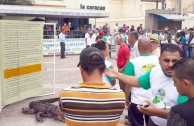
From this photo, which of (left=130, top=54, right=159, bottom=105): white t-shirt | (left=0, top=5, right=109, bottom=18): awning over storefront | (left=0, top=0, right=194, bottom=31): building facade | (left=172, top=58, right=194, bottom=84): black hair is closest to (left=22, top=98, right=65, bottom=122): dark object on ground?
(left=130, top=54, right=159, bottom=105): white t-shirt

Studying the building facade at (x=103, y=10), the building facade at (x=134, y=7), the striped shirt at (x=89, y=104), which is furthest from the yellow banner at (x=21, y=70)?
the building facade at (x=134, y=7)

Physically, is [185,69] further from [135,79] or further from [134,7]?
[134,7]

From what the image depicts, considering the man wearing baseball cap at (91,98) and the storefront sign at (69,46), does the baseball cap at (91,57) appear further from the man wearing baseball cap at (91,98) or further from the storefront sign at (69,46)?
the storefront sign at (69,46)

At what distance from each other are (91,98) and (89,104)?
45 millimetres

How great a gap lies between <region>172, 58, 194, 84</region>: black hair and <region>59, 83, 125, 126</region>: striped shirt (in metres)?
0.46

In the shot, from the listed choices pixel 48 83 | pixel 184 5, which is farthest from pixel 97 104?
pixel 184 5

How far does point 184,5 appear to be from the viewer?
61.1 m

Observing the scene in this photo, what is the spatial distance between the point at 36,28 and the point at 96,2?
29.9 meters

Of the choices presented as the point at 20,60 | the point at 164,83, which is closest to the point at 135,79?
the point at 164,83

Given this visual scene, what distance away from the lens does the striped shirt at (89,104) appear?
229 cm

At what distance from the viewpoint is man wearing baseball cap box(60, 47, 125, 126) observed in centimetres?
229

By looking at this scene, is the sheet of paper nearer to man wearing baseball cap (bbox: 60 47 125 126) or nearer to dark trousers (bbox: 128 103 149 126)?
dark trousers (bbox: 128 103 149 126)

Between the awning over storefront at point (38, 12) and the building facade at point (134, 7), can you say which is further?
the building facade at point (134, 7)

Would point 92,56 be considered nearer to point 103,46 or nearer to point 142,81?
point 142,81
